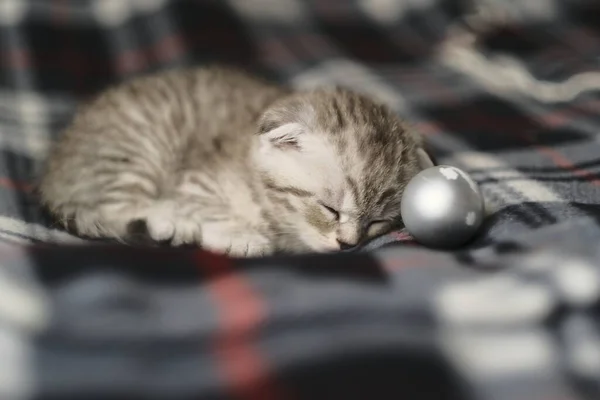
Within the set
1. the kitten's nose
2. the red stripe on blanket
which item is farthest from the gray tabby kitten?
the red stripe on blanket

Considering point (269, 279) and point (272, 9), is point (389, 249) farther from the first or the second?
point (272, 9)

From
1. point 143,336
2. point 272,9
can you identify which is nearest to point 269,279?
point 143,336

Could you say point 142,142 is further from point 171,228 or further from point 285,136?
point 285,136

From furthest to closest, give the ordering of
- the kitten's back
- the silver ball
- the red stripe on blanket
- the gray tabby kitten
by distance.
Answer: the kitten's back < the gray tabby kitten < the silver ball < the red stripe on blanket

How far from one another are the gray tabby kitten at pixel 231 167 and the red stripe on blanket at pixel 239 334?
30cm

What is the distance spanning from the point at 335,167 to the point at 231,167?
0.28 metres

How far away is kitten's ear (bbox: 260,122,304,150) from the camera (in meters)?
1.18

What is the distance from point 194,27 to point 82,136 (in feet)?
3.12

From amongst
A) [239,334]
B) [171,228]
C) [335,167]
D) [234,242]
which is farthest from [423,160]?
[239,334]

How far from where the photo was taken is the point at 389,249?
105 cm

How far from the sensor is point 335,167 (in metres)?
1.15

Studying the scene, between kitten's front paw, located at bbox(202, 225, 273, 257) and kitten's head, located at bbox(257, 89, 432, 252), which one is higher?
kitten's head, located at bbox(257, 89, 432, 252)

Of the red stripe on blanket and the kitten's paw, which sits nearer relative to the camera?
the red stripe on blanket

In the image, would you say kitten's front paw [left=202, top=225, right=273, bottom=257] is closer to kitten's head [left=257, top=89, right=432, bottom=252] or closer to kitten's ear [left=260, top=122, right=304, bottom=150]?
kitten's head [left=257, top=89, right=432, bottom=252]
